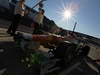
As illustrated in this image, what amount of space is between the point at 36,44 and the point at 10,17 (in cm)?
1120

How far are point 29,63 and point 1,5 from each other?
12.9 m

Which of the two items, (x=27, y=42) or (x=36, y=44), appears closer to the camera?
(x=27, y=42)

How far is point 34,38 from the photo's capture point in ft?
16.3

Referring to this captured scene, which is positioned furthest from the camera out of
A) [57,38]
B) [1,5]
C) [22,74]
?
[1,5]

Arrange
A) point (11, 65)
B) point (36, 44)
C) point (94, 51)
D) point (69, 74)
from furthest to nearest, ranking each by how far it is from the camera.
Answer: point (94, 51) → point (36, 44) → point (69, 74) → point (11, 65)

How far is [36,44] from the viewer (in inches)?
206

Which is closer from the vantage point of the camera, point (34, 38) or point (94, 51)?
point (34, 38)

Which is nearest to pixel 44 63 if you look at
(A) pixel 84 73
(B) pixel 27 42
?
(B) pixel 27 42

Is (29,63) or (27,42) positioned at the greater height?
(27,42)

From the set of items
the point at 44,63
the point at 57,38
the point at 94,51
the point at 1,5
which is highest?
the point at 1,5

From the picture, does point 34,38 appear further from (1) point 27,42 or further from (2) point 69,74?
(2) point 69,74

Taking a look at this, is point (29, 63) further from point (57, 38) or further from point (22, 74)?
point (57, 38)

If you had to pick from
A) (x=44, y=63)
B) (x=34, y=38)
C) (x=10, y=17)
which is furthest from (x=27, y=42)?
(x=10, y=17)

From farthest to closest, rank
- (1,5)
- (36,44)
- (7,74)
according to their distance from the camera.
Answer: (1,5)
(36,44)
(7,74)
